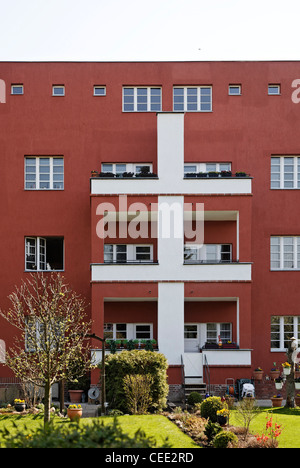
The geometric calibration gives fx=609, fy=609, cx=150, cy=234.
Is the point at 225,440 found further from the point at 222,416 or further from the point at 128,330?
the point at 128,330

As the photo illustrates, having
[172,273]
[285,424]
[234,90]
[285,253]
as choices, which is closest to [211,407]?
[285,424]

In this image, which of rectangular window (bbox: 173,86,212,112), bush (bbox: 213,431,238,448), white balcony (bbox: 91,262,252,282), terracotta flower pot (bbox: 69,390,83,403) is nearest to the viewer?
bush (bbox: 213,431,238,448)

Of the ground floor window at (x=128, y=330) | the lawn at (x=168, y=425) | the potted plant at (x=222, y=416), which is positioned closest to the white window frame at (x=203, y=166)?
the ground floor window at (x=128, y=330)

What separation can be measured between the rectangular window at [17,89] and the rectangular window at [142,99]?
4913 mm

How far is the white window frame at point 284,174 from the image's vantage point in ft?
94.3

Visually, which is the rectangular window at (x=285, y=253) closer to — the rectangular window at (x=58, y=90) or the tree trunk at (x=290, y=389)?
the tree trunk at (x=290, y=389)

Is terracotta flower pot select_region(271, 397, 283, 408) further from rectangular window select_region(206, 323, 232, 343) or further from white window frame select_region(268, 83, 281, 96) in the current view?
white window frame select_region(268, 83, 281, 96)

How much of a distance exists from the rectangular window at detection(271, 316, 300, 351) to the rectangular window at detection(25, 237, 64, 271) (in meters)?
10.3

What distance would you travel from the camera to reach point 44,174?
28.7 metres

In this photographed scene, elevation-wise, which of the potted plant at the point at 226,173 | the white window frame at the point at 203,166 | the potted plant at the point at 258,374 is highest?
the white window frame at the point at 203,166

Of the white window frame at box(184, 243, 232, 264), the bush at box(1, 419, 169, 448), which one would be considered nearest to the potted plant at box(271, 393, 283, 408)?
the white window frame at box(184, 243, 232, 264)

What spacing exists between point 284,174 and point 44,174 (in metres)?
11.3

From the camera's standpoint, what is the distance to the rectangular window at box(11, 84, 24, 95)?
95.2 feet
